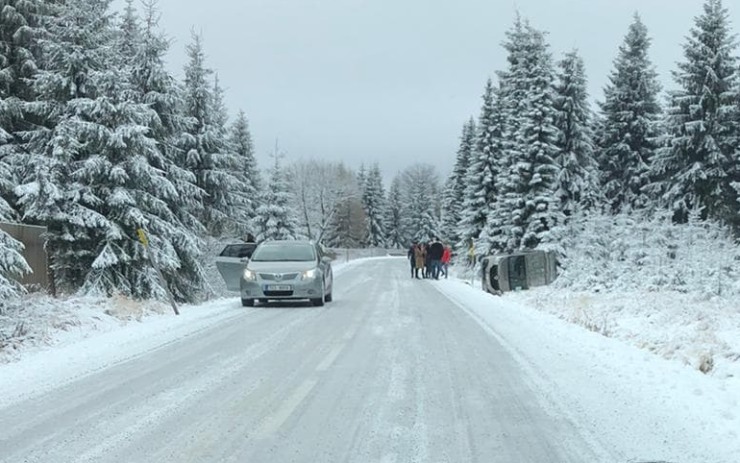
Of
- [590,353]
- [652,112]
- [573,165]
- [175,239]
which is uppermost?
[652,112]

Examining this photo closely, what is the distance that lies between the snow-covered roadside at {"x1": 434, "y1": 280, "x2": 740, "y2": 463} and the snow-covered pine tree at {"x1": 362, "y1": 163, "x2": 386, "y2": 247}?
93988 mm

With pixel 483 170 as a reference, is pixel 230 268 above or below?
below

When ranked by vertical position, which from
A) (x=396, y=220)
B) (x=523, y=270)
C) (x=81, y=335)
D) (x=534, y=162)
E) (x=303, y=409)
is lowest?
(x=303, y=409)

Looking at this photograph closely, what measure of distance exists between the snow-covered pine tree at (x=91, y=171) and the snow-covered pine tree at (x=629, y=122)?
97.9 feet

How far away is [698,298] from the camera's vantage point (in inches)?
623

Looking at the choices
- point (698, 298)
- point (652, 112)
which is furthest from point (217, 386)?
point (652, 112)

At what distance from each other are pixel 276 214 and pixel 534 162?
1988cm

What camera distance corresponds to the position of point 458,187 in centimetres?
6662

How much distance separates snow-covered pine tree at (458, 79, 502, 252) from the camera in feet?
155

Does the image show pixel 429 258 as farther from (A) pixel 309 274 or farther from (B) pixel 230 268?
(A) pixel 309 274

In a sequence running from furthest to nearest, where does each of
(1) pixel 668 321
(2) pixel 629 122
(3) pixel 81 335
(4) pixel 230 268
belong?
(2) pixel 629 122 < (4) pixel 230 268 < (1) pixel 668 321 < (3) pixel 81 335

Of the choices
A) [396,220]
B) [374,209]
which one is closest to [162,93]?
[374,209]

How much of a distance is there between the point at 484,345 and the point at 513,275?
13973mm

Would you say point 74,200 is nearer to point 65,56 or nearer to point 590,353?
point 65,56
